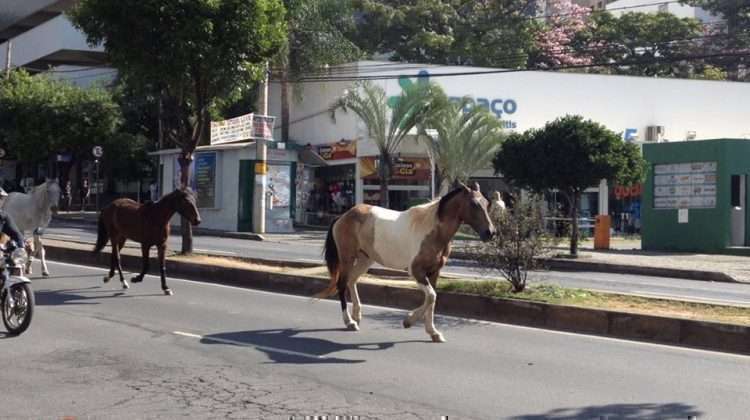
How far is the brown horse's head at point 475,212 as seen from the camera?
10500mm

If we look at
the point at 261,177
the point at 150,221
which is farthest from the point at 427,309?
the point at 261,177

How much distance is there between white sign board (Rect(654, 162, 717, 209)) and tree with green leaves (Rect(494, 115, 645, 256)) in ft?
13.8

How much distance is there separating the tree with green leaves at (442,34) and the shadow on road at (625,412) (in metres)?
43.5

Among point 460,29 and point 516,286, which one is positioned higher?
point 460,29

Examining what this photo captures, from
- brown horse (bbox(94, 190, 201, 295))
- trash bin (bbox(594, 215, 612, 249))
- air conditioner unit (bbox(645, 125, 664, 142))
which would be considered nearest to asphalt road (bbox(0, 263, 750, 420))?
brown horse (bbox(94, 190, 201, 295))

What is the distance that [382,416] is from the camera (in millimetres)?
7324

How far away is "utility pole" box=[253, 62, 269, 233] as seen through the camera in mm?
32406

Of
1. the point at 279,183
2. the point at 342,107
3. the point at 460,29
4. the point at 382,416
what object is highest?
the point at 460,29

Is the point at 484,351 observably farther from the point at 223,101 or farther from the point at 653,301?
the point at 223,101

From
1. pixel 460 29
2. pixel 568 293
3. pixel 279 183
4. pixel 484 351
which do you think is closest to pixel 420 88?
pixel 279 183

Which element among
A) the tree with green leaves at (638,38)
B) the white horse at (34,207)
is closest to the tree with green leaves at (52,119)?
the white horse at (34,207)

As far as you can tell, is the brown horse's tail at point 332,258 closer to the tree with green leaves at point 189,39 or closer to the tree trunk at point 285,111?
the tree with green leaves at point 189,39

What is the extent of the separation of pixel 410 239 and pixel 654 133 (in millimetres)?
35824

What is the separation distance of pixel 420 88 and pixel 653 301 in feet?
80.2
